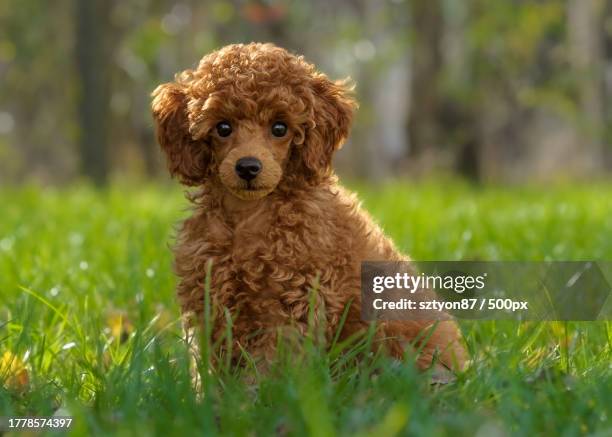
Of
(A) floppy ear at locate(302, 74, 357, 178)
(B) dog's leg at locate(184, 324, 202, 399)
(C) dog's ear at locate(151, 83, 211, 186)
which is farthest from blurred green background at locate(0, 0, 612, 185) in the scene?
(B) dog's leg at locate(184, 324, 202, 399)

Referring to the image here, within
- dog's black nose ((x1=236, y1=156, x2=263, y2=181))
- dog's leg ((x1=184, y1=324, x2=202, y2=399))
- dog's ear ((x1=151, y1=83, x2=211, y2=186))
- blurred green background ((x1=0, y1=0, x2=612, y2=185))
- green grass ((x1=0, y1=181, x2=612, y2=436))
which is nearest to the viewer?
green grass ((x1=0, y1=181, x2=612, y2=436))

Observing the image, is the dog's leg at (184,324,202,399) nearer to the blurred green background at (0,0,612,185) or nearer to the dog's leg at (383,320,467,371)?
the dog's leg at (383,320,467,371)

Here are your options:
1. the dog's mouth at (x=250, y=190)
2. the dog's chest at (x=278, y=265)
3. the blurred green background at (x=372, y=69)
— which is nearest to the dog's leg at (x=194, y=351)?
the dog's chest at (x=278, y=265)

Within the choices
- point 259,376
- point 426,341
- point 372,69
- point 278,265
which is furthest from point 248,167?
point 372,69

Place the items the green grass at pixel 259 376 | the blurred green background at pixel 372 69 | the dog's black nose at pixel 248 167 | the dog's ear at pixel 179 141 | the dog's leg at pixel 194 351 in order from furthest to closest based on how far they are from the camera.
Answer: the blurred green background at pixel 372 69, the dog's ear at pixel 179 141, the dog's leg at pixel 194 351, the dog's black nose at pixel 248 167, the green grass at pixel 259 376

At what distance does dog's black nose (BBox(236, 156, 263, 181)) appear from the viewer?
272 centimetres

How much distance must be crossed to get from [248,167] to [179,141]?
0.41 metres

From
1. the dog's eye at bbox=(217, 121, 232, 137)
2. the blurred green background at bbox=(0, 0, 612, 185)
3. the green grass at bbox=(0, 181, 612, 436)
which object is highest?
the blurred green background at bbox=(0, 0, 612, 185)

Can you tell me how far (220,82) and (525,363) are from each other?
4.34ft

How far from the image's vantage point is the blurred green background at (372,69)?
43.1 feet

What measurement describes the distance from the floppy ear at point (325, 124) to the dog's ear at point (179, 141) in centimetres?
34

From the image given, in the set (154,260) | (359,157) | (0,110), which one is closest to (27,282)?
(154,260)

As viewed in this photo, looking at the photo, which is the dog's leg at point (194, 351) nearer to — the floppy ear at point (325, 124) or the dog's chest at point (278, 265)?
the dog's chest at point (278, 265)

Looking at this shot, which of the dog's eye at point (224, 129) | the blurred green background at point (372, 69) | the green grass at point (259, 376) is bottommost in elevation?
the green grass at point (259, 376)
